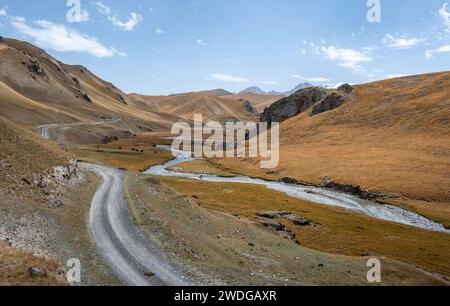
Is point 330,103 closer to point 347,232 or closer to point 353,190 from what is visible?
point 353,190

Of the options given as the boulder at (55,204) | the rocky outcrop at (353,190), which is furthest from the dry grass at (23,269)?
the rocky outcrop at (353,190)

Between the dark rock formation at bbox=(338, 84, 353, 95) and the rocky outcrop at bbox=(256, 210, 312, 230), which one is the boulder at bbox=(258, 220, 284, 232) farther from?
the dark rock formation at bbox=(338, 84, 353, 95)

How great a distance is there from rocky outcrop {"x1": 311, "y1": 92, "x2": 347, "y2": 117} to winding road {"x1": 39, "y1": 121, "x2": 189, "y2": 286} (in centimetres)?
15369

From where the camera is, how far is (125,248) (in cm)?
3209

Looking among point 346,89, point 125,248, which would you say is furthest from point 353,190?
point 346,89

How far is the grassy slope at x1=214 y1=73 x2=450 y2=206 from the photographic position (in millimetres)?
95231

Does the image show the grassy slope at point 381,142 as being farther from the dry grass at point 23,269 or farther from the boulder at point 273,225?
the dry grass at point 23,269

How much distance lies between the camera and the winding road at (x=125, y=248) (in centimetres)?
2678

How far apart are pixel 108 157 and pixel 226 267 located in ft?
350

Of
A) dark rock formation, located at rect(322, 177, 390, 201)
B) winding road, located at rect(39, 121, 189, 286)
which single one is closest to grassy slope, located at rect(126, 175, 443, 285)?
winding road, located at rect(39, 121, 189, 286)

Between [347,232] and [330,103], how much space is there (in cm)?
13366

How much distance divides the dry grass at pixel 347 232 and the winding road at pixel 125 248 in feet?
85.7

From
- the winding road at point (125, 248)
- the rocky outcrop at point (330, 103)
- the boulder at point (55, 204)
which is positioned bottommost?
the winding road at point (125, 248)

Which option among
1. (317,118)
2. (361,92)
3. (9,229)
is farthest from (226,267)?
(361,92)
